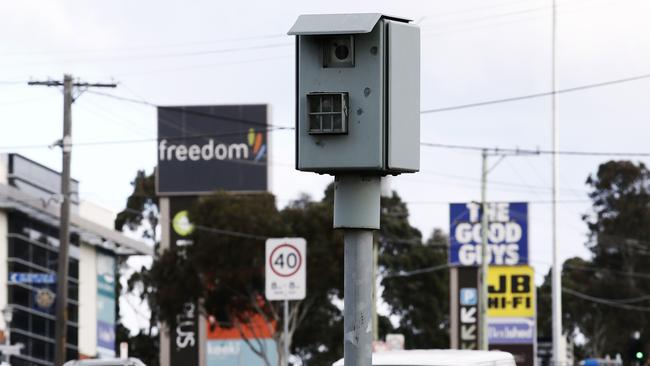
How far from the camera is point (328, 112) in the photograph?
22.3ft

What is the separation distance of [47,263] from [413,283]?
101ft

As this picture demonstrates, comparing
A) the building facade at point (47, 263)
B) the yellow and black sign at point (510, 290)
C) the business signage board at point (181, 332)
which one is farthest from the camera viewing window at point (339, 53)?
the business signage board at point (181, 332)

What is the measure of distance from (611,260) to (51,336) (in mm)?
39633

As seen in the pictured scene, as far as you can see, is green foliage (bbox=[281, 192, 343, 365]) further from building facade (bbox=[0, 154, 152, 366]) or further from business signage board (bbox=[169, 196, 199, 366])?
business signage board (bbox=[169, 196, 199, 366])

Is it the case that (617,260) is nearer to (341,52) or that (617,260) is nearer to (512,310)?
(512,310)

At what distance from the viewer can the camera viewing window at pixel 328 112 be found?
6777 mm

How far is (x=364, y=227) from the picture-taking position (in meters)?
6.89

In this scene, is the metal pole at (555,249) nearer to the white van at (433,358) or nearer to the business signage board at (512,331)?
the business signage board at (512,331)

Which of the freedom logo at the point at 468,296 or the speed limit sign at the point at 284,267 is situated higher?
the speed limit sign at the point at 284,267

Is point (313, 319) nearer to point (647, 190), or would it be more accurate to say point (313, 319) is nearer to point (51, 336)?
point (51, 336)

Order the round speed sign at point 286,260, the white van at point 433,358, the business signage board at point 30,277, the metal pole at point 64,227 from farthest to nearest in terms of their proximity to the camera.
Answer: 1. the business signage board at point 30,277
2. the metal pole at point 64,227
3. the round speed sign at point 286,260
4. the white van at point 433,358

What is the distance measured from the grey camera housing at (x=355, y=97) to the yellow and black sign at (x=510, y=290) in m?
59.9

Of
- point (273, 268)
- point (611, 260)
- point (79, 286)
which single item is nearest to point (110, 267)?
point (79, 286)

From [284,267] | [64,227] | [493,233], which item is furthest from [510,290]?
[284,267]
